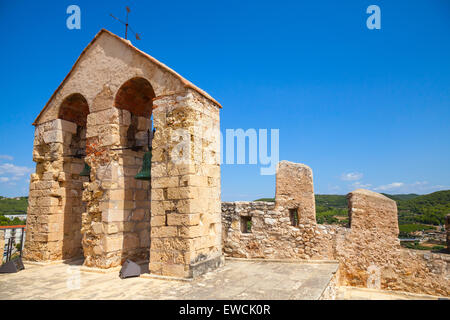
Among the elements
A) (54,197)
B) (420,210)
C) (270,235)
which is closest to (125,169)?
(54,197)

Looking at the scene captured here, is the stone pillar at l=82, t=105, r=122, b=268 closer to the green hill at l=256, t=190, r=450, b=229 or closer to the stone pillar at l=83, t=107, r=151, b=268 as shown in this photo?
the stone pillar at l=83, t=107, r=151, b=268

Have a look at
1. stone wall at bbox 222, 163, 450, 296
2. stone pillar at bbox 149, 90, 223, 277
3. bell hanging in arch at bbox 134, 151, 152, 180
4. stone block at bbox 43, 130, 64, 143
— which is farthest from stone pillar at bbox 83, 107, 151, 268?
stone wall at bbox 222, 163, 450, 296

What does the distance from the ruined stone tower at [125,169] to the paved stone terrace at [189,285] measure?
402 millimetres

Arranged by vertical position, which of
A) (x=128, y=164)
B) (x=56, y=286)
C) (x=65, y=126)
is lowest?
(x=56, y=286)

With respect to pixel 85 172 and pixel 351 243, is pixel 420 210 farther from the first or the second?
pixel 85 172

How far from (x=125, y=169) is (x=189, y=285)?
9.46 feet

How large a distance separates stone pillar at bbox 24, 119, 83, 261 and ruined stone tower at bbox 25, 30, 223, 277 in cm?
2

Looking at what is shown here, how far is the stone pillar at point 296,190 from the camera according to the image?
6652 mm
